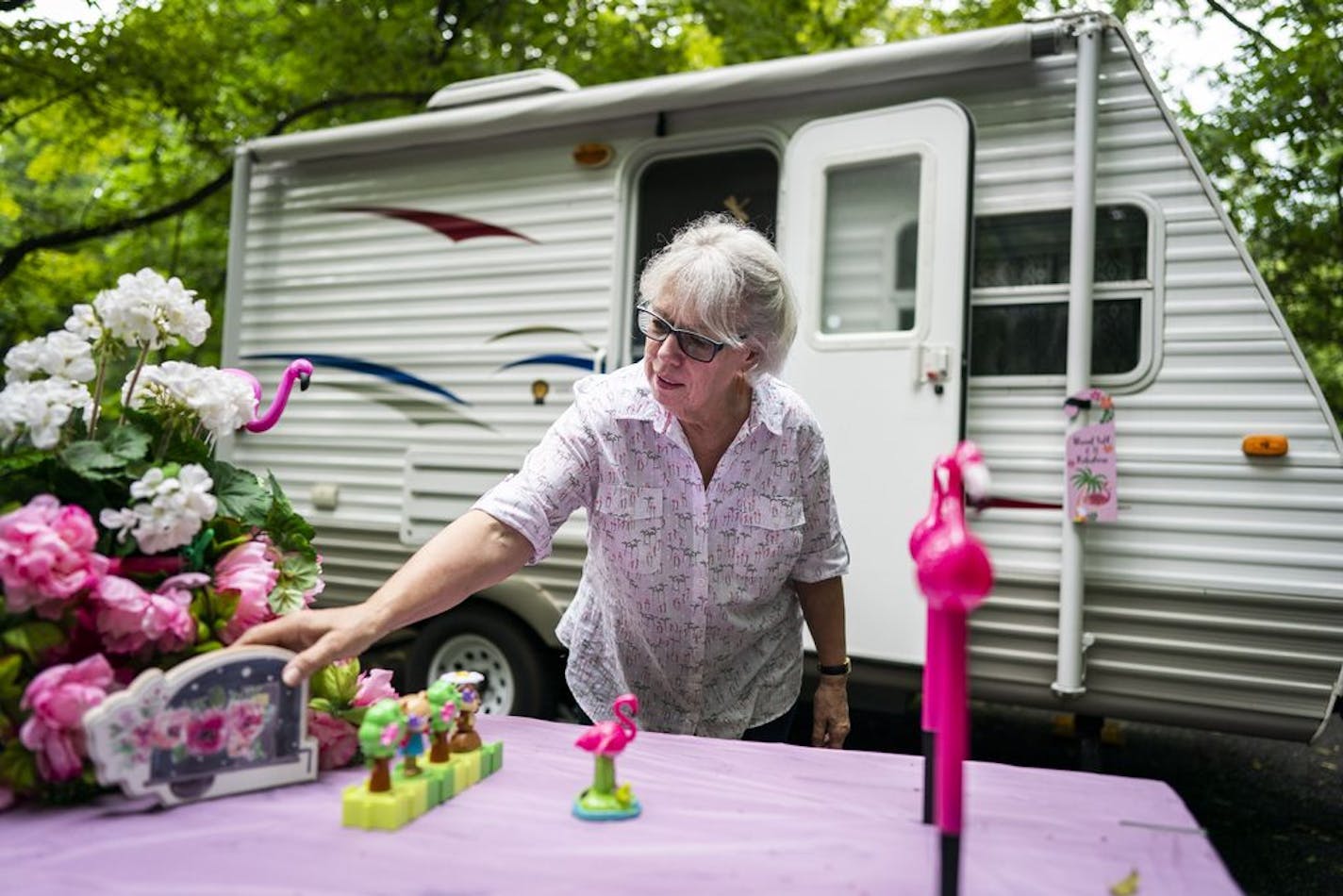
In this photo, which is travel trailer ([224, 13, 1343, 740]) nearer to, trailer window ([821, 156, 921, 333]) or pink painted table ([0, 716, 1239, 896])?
trailer window ([821, 156, 921, 333])

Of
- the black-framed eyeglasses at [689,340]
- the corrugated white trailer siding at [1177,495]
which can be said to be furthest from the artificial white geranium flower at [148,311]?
the corrugated white trailer siding at [1177,495]

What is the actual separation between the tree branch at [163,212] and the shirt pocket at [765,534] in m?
5.78

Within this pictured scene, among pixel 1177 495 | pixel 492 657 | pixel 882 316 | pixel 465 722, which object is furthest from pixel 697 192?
pixel 465 722

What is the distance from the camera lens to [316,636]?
1.53 meters

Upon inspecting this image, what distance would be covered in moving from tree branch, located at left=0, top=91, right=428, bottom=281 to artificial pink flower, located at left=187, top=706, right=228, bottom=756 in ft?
20.5

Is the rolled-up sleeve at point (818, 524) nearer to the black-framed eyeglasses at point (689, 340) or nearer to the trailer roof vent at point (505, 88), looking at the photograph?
the black-framed eyeglasses at point (689, 340)

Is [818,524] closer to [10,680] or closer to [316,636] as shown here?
[316,636]

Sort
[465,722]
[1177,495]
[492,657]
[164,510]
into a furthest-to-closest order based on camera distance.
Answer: [492,657] → [1177,495] → [465,722] → [164,510]

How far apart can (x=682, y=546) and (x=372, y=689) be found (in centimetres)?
66

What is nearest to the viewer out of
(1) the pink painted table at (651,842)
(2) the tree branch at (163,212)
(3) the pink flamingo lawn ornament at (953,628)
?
(3) the pink flamingo lawn ornament at (953,628)

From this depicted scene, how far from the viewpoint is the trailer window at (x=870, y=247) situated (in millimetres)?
3688

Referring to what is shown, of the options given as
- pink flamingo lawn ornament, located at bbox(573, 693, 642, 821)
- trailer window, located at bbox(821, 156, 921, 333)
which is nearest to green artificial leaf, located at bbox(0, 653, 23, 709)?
pink flamingo lawn ornament, located at bbox(573, 693, 642, 821)

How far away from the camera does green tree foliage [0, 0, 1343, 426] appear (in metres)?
5.91

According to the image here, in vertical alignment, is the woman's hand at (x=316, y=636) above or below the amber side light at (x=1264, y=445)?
below
